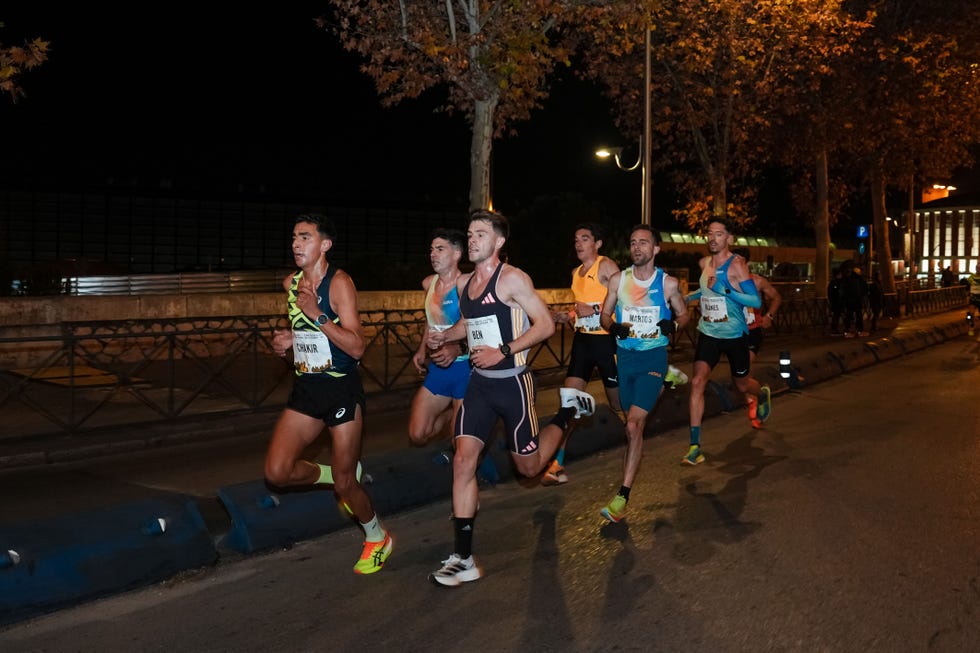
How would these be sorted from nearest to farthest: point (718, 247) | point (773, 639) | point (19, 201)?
point (773, 639)
point (718, 247)
point (19, 201)

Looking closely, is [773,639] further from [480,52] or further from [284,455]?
[480,52]

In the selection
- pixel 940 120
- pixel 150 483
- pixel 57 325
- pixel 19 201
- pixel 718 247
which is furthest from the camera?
pixel 19 201

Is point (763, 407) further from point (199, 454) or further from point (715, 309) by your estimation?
point (199, 454)

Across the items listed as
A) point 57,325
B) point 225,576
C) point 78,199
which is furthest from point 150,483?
point 78,199

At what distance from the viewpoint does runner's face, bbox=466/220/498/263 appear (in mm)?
5395

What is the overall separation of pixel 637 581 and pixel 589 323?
3096mm

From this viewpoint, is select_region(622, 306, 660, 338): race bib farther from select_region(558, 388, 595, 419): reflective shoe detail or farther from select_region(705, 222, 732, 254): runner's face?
select_region(705, 222, 732, 254): runner's face

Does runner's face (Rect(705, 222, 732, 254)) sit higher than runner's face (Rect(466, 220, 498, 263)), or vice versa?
runner's face (Rect(705, 222, 732, 254))

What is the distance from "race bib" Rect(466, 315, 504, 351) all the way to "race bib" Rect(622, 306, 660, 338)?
6.19ft

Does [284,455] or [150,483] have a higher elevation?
[284,455]

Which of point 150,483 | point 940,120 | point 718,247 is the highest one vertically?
point 940,120

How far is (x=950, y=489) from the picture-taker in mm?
7605


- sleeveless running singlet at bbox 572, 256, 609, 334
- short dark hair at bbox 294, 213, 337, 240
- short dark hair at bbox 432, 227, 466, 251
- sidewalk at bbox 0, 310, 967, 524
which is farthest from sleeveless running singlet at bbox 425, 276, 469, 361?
short dark hair at bbox 294, 213, 337, 240

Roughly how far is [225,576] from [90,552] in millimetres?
737
